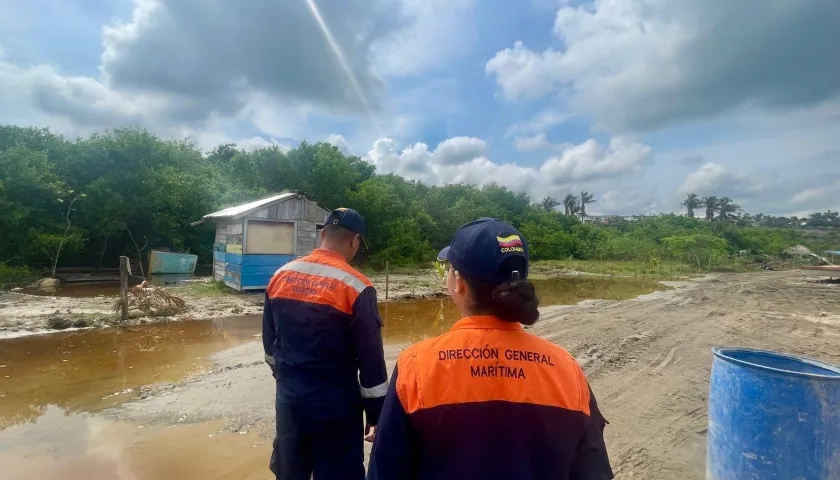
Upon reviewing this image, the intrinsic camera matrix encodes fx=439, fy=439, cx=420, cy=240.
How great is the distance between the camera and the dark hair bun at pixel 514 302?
4.02 feet

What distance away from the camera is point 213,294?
1365 cm

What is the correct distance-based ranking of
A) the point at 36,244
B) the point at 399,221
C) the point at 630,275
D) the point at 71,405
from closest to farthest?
the point at 71,405, the point at 36,244, the point at 399,221, the point at 630,275

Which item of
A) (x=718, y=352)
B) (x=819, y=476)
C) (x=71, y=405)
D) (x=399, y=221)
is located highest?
(x=399, y=221)

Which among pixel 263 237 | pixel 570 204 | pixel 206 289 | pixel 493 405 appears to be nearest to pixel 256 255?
pixel 263 237

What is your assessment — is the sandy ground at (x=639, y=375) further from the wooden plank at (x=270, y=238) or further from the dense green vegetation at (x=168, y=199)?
the dense green vegetation at (x=168, y=199)

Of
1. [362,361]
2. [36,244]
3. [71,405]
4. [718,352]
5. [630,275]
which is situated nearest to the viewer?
[362,361]

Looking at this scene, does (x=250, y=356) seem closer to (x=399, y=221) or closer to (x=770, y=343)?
(x=770, y=343)

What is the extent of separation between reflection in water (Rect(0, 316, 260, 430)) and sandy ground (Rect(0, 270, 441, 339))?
56 cm

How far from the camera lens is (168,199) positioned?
2022cm

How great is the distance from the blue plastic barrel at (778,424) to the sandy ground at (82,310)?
35.0ft

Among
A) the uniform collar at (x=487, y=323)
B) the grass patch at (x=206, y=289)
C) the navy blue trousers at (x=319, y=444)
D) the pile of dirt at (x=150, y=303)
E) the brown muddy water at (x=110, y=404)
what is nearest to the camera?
the uniform collar at (x=487, y=323)

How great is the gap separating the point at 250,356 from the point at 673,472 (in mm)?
6265

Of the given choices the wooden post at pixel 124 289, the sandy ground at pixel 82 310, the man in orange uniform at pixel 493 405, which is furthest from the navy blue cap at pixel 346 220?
the sandy ground at pixel 82 310

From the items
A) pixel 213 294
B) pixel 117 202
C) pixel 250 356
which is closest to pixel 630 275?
pixel 213 294
